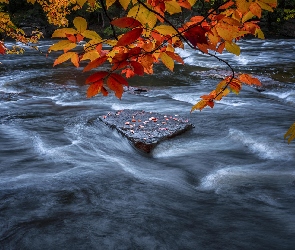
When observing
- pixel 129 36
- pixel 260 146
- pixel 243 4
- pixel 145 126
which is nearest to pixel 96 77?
pixel 129 36

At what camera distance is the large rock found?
4973 mm

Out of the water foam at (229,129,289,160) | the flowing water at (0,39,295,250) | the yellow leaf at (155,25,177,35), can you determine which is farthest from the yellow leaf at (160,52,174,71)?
the water foam at (229,129,289,160)

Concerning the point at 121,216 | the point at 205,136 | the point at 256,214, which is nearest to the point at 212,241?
the point at 256,214

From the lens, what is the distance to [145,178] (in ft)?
13.5

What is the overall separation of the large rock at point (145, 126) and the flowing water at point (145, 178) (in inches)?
5.6

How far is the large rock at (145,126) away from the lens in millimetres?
4973

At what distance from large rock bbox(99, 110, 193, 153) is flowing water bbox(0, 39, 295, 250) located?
0.46 ft

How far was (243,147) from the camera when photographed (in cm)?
528

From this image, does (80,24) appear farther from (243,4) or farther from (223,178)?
(223,178)

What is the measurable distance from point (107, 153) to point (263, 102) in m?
4.86

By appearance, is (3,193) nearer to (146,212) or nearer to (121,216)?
(121,216)

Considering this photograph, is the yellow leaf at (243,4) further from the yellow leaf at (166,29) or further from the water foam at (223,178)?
the water foam at (223,178)

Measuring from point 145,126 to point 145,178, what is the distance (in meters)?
1.46

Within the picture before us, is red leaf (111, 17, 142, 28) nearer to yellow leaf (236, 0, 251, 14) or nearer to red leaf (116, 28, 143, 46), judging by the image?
red leaf (116, 28, 143, 46)
